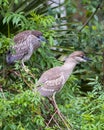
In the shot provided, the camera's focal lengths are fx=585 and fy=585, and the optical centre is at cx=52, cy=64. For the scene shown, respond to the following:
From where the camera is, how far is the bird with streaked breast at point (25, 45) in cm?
794

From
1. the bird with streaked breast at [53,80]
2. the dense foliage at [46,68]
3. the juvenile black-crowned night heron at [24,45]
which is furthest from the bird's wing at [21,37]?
the bird with streaked breast at [53,80]

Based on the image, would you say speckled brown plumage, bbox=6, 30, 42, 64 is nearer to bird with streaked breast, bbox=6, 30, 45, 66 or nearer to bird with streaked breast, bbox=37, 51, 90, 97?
bird with streaked breast, bbox=6, 30, 45, 66

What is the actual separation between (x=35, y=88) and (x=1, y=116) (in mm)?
463

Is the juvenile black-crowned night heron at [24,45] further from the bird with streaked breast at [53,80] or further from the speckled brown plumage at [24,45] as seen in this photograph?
the bird with streaked breast at [53,80]

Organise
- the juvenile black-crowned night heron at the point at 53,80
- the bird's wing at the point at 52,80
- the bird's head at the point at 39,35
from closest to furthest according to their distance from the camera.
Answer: the juvenile black-crowned night heron at the point at 53,80, the bird's wing at the point at 52,80, the bird's head at the point at 39,35

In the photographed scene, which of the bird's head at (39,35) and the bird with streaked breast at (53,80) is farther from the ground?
the bird's head at (39,35)

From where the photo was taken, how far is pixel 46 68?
824 cm

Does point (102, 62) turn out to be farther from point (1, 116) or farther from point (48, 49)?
point (1, 116)

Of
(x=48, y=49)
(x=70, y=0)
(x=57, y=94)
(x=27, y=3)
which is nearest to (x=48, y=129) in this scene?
(x=57, y=94)

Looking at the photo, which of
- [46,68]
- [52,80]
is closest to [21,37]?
[46,68]

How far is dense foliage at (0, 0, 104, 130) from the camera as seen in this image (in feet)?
19.7

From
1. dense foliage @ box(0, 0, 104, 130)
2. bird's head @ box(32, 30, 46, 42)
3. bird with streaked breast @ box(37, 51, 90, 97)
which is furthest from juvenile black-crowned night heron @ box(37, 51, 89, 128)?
bird's head @ box(32, 30, 46, 42)

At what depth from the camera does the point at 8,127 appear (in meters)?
6.14

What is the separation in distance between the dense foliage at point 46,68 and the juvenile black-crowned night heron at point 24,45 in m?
0.10
